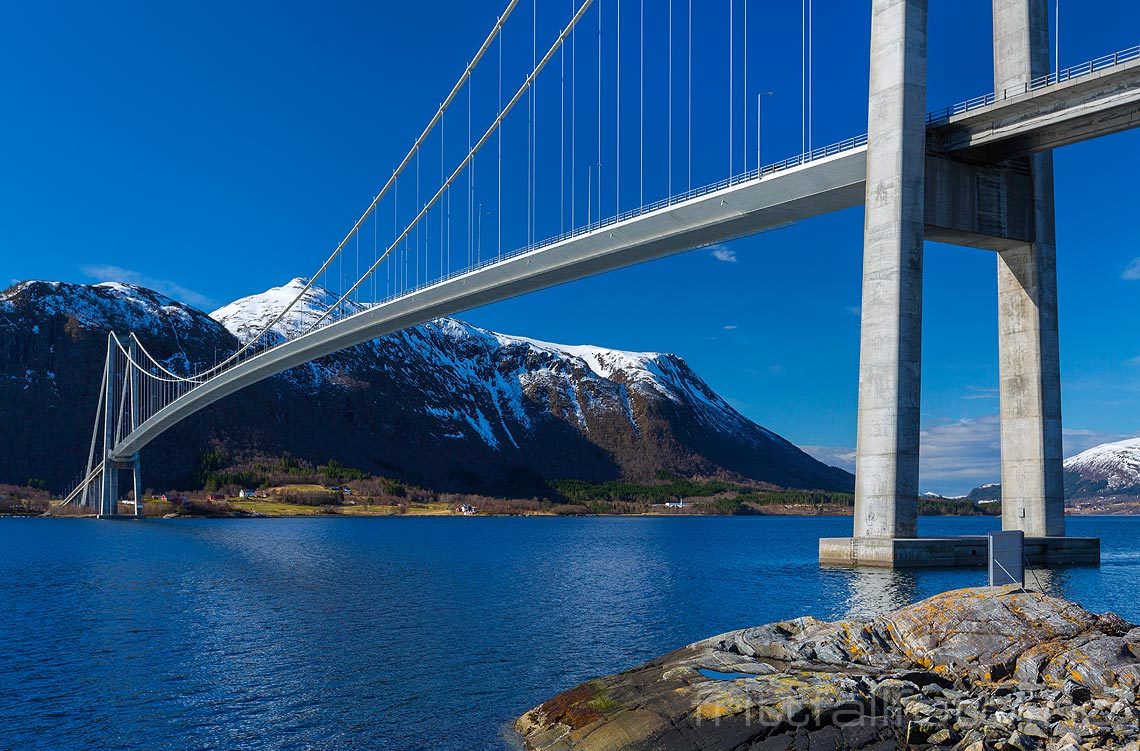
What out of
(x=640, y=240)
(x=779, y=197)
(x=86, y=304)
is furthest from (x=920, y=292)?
(x=86, y=304)

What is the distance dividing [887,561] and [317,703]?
24.0 metres

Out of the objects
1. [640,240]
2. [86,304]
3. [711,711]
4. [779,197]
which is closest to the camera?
[711,711]

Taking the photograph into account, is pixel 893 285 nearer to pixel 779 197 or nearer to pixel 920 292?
pixel 920 292

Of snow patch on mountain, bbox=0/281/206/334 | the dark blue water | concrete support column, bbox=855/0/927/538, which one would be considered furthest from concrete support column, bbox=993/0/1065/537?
snow patch on mountain, bbox=0/281/206/334

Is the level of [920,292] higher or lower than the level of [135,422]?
higher

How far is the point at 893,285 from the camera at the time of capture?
37000 mm

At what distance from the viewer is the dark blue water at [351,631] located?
54.4 ft

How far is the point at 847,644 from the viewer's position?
1602 centimetres

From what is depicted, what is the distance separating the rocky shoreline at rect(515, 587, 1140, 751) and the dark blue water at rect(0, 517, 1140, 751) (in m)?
2.37

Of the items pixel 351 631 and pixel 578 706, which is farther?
pixel 351 631

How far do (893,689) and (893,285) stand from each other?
84.3 feet

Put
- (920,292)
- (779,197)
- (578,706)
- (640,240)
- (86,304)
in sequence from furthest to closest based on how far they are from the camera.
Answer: (86,304) → (640,240) → (779,197) → (920,292) → (578,706)

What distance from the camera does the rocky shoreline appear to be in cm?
1227

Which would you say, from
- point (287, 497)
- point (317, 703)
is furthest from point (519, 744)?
point (287, 497)
